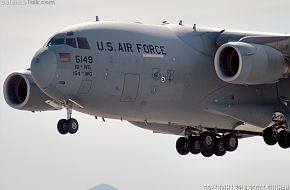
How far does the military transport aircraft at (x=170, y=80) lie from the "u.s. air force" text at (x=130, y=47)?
0.03 metres

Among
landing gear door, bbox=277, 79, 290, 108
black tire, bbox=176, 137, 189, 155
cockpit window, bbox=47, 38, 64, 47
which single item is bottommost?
black tire, bbox=176, 137, 189, 155

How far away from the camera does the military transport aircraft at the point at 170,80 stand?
34.6 meters

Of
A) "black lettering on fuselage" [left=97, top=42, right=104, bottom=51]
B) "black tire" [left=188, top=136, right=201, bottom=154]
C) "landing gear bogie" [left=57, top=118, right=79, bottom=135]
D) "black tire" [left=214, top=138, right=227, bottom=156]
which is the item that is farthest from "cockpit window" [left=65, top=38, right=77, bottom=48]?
"black tire" [left=214, top=138, right=227, bottom=156]

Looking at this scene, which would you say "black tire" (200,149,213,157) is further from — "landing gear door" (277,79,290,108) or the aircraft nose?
the aircraft nose

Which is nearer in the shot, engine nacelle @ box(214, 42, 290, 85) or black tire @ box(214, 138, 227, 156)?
engine nacelle @ box(214, 42, 290, 85)

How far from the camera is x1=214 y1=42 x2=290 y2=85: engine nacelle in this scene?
3500 cm

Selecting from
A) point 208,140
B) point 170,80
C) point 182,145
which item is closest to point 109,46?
point 170,80

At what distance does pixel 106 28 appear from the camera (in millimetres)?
35531

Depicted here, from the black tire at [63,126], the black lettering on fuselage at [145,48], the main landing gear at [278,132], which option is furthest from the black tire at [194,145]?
the black tire at [63,126]

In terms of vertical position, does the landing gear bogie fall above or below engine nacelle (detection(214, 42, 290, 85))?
below

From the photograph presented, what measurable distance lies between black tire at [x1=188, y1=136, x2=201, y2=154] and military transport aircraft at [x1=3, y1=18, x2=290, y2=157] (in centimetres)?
3

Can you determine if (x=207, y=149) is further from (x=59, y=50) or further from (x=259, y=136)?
(x=59, y=50)

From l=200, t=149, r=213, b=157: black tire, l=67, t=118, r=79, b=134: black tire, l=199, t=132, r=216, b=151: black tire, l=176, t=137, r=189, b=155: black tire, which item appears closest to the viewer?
l=67, t=118, r=79, b=134: black tire

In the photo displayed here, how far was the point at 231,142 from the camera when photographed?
38594 mm
